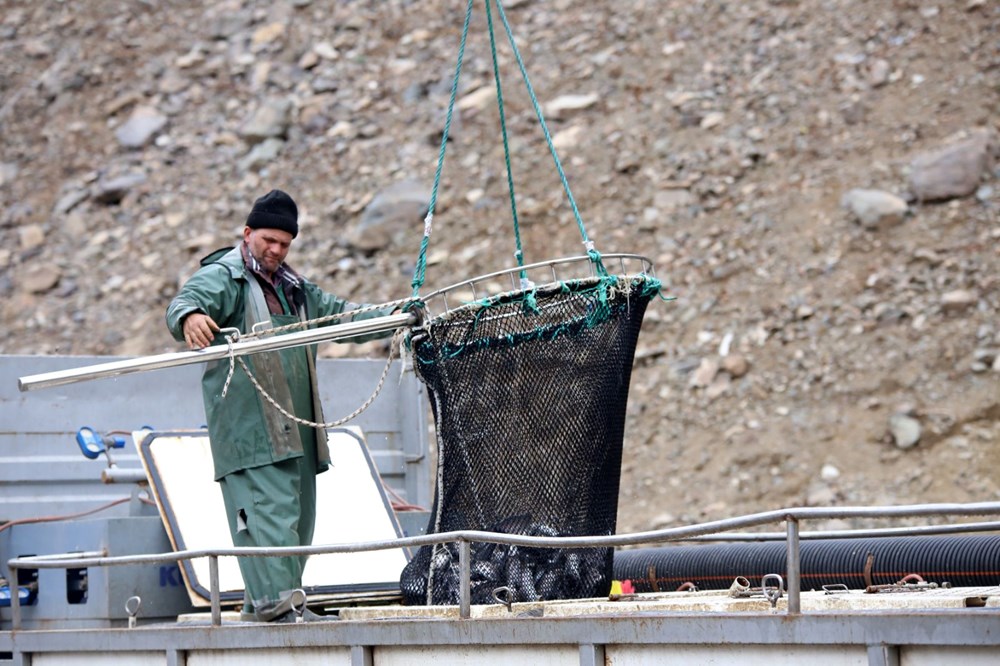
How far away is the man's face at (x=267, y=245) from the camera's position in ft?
17.1

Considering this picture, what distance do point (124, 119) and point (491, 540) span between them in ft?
67.1

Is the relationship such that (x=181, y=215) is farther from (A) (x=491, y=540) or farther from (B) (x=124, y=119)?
(A) (x=491, y=540)

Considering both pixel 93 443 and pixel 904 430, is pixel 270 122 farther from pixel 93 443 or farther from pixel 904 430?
pixel 93 443

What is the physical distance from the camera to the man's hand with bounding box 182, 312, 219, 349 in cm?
486

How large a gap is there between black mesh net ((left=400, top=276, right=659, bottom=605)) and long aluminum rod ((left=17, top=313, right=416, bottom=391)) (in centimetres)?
32

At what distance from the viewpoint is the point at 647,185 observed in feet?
58.3

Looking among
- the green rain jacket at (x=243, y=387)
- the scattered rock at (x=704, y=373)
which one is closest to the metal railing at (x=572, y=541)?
the green rain jacket at (x=243, y=387)

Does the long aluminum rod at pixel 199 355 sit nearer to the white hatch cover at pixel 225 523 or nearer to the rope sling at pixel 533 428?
the rope sling at pixel 533 428

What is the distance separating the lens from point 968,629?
9.82 feet

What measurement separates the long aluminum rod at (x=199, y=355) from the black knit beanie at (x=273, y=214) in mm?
437

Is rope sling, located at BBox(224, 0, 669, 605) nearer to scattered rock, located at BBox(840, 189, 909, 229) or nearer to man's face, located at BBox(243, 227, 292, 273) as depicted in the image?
man's face, located at BBox(243, 227, 292, 273)

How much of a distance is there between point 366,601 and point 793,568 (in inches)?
99.7

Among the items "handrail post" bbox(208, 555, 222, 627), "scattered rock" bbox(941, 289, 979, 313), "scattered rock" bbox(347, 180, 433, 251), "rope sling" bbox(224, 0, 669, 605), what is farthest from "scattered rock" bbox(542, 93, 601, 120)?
"handrail post" bbox(208, 555, 222, 627)

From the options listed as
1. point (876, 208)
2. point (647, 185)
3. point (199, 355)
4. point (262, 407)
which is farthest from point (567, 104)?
point (199, 355)
